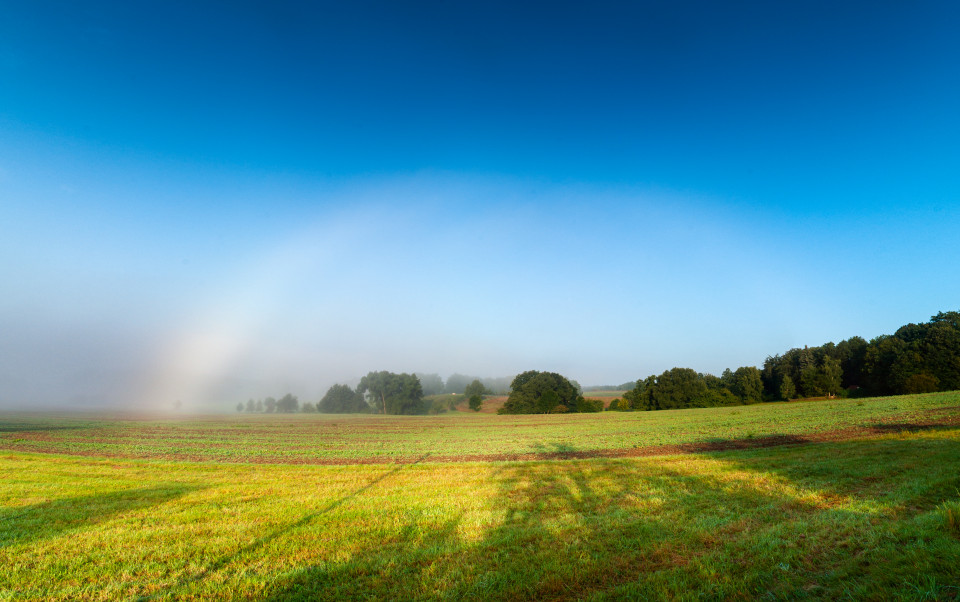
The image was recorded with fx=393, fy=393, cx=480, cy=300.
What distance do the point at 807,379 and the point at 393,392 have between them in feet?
337

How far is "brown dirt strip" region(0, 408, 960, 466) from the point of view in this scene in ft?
58.9

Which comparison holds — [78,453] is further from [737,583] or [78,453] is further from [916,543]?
[916,543]

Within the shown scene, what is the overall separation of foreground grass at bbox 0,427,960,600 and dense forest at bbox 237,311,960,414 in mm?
Result: 66492

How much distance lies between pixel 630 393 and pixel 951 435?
246 feet

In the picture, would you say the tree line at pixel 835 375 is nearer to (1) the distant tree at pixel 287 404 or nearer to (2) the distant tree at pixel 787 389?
(2) the distant tree at pixel 787 389

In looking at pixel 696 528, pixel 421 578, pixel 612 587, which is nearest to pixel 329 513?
pixel 421 578

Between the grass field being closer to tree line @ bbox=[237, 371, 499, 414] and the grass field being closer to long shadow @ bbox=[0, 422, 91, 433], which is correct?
long shadow @ bbox=[0, 422, 91, 433]

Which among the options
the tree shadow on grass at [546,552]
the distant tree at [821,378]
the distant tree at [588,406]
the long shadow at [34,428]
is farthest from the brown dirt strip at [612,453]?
the distant tree at [588,406]

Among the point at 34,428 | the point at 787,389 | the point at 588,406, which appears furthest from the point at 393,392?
the point at 787,389

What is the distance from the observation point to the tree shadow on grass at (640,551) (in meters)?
4.80

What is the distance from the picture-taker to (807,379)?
71438 millimetres

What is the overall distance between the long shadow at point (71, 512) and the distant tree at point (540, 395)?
78246mm

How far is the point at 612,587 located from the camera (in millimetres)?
4914

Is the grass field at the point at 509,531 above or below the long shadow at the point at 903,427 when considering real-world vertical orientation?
above
